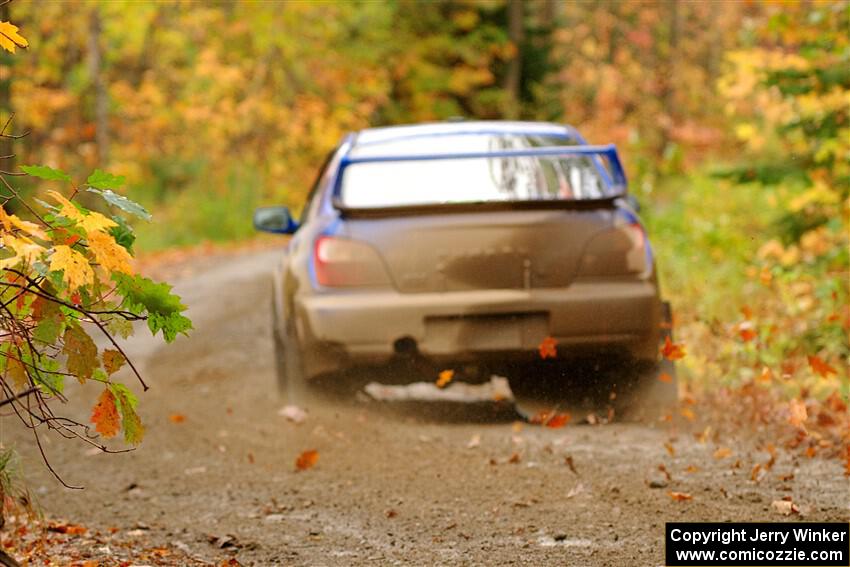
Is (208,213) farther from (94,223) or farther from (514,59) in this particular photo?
(94,223)

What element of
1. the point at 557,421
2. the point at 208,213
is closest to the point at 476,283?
the point at 557,421

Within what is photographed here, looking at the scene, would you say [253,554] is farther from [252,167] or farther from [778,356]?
[252,167]

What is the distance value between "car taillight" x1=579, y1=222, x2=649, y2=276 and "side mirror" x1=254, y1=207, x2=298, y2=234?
2151 millimetres

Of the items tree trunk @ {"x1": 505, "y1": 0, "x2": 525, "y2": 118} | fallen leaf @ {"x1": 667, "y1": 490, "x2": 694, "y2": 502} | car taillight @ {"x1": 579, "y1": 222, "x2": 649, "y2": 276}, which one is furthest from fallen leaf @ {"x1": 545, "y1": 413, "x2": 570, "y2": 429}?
tree trunk @ {"x1": 505, "y1": 0, "x2": 525, "y2": 118}

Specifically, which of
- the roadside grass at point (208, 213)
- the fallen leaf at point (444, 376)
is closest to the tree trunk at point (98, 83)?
the roadside grass at point (208, 213)

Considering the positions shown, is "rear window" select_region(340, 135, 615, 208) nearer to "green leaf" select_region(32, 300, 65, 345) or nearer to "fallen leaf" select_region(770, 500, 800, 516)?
"fallen leaf" select_region(770, 500, 800, 516)

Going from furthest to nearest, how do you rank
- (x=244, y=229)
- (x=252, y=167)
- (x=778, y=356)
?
(x=252, y=167), (x=244, y=229), (x=778, y=356)

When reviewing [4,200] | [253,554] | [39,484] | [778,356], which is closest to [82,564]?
[253,554]

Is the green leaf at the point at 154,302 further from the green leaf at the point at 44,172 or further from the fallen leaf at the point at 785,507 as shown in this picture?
the fallen leaf at the point at 785,507

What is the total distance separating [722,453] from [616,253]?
122 cm

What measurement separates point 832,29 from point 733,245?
13.7ft

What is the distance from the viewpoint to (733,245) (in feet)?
44.2

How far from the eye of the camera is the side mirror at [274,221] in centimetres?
748

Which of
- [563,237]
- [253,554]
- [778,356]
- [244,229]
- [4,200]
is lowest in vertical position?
[244,229]
